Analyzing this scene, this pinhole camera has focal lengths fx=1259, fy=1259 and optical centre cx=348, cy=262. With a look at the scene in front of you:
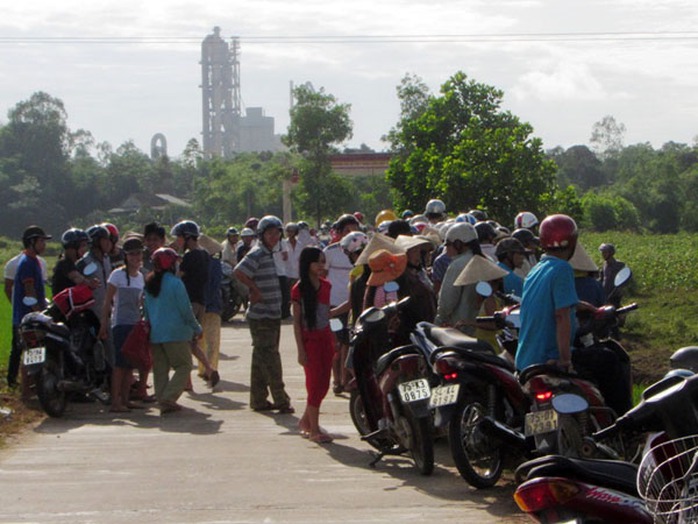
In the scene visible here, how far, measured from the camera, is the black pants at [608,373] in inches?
336

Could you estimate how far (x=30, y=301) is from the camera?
42.5 ft

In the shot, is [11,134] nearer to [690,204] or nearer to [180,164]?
[180,164]

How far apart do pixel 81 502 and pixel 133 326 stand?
4637 millimetres

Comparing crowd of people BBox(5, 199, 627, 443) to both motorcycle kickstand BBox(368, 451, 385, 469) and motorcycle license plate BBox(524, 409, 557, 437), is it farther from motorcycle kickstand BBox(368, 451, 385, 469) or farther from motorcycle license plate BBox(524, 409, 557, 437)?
motorcycle kickstand BBox(368, 451, 385, 469)

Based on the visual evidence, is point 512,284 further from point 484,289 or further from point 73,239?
point 73,239

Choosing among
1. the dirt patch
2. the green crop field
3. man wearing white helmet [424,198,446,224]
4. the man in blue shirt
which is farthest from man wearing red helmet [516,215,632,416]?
man wearing white helmet [424,198,446,224]

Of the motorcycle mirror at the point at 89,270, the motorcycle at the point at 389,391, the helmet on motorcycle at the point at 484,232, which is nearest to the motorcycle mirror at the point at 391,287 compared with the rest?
the motorcycle at the point at 389,391

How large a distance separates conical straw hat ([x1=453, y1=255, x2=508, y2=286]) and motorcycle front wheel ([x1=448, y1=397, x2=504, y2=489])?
1.56 meters

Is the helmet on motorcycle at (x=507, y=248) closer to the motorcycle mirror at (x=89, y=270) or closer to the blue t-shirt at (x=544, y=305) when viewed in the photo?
→ the blue t-shirt at (x=544, y=305)

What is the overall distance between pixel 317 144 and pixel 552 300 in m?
57.7

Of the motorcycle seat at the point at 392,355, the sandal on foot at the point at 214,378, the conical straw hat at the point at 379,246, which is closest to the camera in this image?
the motorcycle seat at the point at 392,355

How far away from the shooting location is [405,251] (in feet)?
34.6

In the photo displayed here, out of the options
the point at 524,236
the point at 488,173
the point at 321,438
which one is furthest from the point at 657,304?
the point at 321,438

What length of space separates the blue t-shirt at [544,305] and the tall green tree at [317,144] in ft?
182
